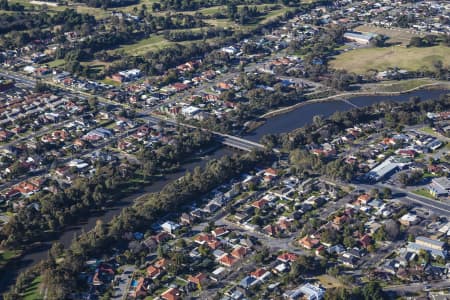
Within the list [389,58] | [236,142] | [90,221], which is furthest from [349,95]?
[90,221]

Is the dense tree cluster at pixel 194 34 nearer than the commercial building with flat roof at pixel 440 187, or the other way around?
the commercial building with flat roof at pixel 440 187

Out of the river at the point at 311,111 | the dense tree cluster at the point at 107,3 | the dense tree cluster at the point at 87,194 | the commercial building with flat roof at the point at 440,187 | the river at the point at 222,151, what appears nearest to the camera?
the river at the point at 222,151

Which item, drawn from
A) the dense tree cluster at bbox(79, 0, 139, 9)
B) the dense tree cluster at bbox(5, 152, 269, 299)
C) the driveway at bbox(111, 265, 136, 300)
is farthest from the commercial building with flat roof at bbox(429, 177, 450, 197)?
the dense tree cluster at bbox(79, 0, 139, 9)

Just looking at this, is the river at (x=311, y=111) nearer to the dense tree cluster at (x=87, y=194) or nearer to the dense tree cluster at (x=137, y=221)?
the dense tree cluster at (x=87, y=194)

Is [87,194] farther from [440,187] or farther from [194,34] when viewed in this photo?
[194,34]

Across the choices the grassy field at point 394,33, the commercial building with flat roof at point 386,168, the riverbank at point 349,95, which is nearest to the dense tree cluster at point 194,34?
the grassy field at point 394,33

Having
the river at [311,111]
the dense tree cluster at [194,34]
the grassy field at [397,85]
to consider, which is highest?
the dense tree cluster at [194,34]

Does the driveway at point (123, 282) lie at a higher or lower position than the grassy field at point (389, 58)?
lower

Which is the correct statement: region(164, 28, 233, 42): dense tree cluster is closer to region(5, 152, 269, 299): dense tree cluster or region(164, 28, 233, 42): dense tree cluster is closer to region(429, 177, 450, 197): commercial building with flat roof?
region(5, 152, 269, 299): dense tree cluster
